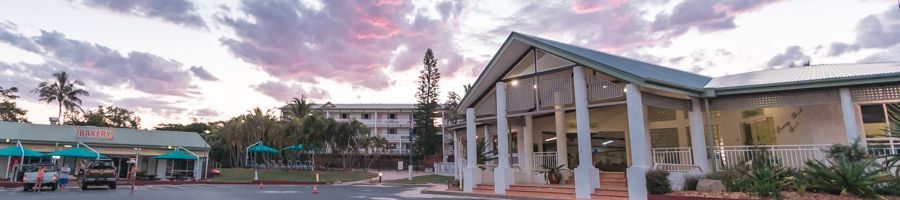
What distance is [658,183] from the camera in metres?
12.8

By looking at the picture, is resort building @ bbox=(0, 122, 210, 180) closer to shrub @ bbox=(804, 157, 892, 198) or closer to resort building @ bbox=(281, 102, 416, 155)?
shrub @ bbox=(804, 157, 892, 198)

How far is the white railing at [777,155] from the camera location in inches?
511

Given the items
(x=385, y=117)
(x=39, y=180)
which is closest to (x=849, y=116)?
(x=39, y=180)

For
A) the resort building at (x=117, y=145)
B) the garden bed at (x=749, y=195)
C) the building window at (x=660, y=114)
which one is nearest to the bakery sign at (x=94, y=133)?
the resort building at (x=117, y=145)

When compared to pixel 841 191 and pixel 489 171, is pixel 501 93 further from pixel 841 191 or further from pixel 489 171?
pixel 841 191

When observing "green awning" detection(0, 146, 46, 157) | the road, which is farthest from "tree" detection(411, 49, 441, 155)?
the road

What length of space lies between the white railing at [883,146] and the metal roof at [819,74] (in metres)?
1.66

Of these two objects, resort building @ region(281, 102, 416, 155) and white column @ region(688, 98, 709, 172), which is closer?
white column @ region(688, 98, 709, 172)

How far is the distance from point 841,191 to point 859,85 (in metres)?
3.63

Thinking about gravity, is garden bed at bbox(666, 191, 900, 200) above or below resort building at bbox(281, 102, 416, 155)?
below

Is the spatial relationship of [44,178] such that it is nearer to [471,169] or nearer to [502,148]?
[471,169]

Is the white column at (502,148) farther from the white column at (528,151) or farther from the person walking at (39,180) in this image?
the person walking at (39,180)

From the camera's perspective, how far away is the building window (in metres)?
17.9

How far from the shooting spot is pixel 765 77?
50.4ft
